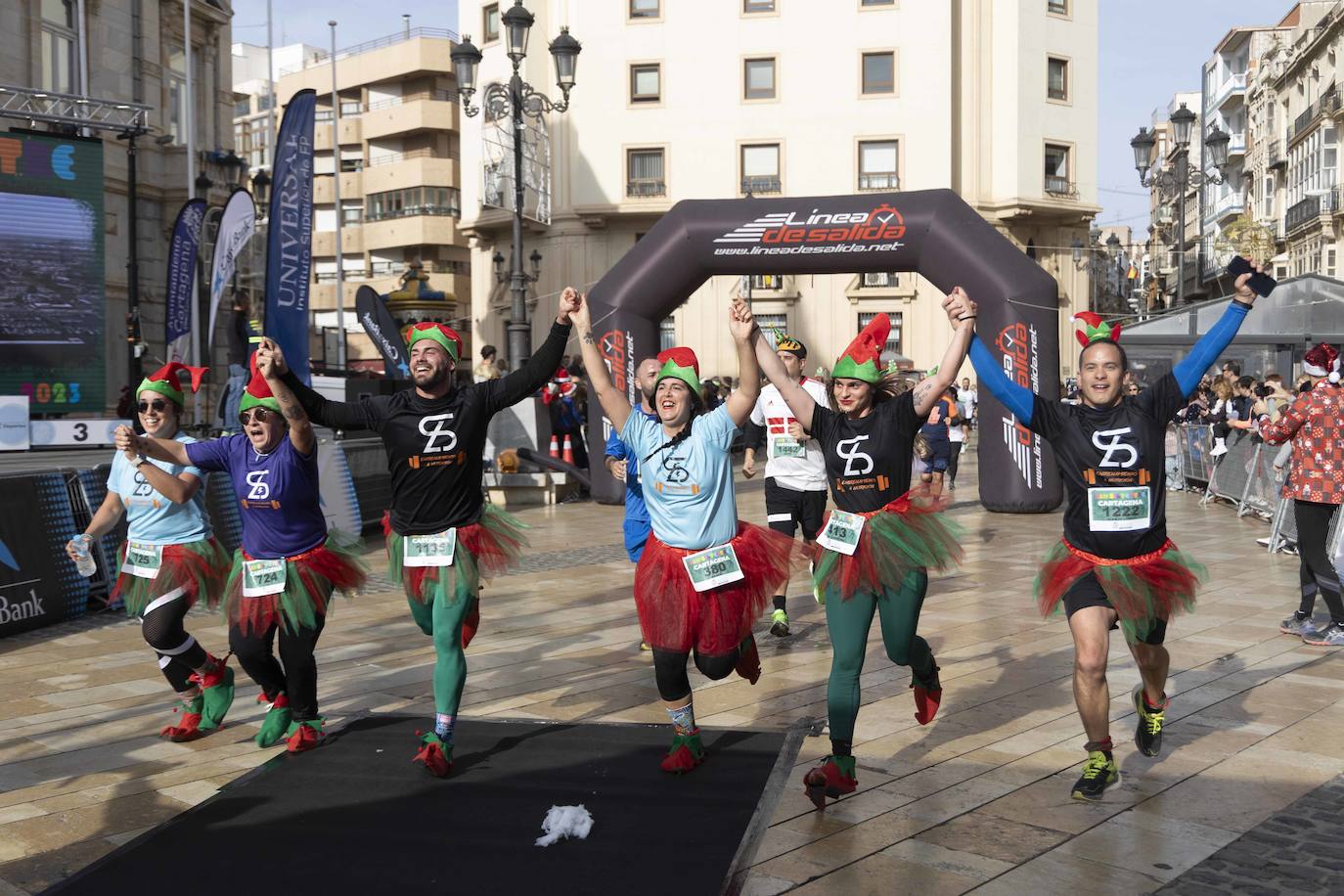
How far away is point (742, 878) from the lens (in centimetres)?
436

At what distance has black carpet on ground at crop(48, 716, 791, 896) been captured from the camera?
4.50 m

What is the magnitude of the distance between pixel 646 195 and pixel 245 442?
37475 millimetres

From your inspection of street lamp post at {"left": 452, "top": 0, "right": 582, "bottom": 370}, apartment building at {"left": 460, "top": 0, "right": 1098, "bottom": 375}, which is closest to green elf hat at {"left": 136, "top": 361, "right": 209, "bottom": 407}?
street lamp post at {"left": 452, "top": 0, "right": 582, "bottom": 370}

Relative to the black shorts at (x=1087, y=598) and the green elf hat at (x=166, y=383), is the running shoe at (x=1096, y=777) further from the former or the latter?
the green elf hat at (x=166, y=383)

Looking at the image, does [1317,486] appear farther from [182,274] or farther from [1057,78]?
[1057,78]

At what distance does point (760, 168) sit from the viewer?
140ft

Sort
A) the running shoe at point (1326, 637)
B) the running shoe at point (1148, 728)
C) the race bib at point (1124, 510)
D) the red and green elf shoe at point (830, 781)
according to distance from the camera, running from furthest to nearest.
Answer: the running shoe at point (1326, 637) < the running shoe at point (1148, 728) < the race bib at point (1124, 510) < the red and green elf shoe at point (830, 781)

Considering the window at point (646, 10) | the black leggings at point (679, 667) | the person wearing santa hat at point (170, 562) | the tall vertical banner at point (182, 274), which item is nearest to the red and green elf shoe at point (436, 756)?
the black leggings at point (679, 667)

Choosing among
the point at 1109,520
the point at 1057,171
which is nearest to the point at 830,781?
the point at 1109,520

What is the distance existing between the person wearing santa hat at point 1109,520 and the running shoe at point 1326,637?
3654 millimetres

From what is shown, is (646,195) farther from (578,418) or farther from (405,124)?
(578,418)

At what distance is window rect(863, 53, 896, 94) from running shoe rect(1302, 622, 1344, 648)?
35.4m

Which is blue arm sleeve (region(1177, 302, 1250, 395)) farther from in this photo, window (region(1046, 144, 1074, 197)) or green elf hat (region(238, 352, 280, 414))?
window (region(1046, 144, 1074, 197))

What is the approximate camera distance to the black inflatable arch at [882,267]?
16.0 m
